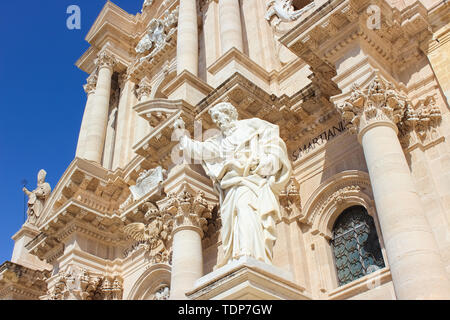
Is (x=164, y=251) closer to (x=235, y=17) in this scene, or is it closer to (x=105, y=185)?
(x=105, y=185)

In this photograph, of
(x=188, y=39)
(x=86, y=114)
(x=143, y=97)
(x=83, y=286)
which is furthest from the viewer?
(x=86, y=114)

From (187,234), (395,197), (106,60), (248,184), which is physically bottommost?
(395,197)

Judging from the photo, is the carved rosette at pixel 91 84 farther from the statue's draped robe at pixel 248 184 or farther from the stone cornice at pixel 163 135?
the statue's draped robe at pixel 248 184

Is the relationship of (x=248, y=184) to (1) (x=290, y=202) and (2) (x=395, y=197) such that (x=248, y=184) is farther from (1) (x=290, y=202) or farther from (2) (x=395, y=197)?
(1) (x=290, y=202)

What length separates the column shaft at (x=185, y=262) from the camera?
959 centimetres

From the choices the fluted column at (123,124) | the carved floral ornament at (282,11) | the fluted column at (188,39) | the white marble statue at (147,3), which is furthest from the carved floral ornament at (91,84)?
the carved floral ornament at (282,11)

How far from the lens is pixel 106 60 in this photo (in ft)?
68.4

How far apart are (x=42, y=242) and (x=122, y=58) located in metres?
9.34

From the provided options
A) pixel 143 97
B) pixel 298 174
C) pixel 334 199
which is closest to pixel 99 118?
pixel 143 97

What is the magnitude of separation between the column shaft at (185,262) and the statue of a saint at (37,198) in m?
14.1

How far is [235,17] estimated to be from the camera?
1484cm

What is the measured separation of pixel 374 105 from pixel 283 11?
24.8 feet

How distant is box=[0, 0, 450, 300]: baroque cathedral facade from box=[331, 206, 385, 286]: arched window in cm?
3

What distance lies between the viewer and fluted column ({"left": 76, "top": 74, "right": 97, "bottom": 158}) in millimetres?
18516
